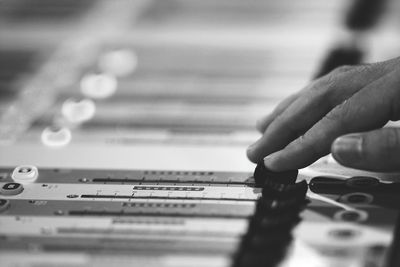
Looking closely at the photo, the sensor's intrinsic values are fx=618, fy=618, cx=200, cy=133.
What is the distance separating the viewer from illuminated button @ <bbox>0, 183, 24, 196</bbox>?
1115 mm

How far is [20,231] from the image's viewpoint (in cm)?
100

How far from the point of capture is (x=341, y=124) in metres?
1.07

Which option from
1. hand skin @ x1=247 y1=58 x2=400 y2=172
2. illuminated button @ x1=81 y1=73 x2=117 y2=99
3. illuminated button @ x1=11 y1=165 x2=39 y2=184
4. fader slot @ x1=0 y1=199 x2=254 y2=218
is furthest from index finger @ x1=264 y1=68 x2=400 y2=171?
illuminated button @ x1=81 y1=73 x2=117 y2=99

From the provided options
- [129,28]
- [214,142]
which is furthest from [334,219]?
[129,28]

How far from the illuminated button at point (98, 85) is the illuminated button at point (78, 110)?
5cm

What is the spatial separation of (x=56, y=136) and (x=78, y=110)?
0.14 meters

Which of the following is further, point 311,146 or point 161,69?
point 161,69

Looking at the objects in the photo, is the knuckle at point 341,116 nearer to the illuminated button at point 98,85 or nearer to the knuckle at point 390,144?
the knuckle at point 390,144

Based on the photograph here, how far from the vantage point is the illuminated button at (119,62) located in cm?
167

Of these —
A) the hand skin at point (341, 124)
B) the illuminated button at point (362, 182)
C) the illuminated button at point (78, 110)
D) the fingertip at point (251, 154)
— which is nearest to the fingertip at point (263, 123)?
the hand skin at point (341, 124)

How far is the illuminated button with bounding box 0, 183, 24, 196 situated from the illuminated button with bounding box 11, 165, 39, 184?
4 centimetres

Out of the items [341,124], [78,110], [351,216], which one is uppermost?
[78,110]

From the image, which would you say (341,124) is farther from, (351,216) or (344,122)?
(351,216)

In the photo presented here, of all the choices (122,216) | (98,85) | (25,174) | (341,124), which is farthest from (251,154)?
(98,85)
